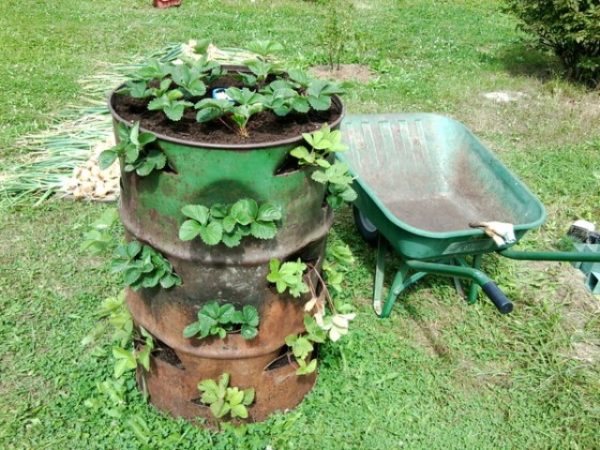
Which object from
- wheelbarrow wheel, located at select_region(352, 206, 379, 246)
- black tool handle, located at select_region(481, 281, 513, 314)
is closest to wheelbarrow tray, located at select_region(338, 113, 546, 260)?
wheelbarrow wheel, located at select_region(352, 206, 379, 246)

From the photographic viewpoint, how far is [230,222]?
1.86 m

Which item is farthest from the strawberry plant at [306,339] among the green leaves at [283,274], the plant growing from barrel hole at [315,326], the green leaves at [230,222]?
the green leaves at [230,222]

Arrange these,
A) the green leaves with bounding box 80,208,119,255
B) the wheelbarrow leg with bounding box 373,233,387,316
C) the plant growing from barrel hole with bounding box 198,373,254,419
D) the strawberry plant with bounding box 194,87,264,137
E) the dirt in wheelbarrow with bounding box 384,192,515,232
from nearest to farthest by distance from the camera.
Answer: the strawberry plant with bounding box 194,87,264,137 → the green leaves with bounding box 80,208,119,255 → the plant growing from barrel hole with bounding box 198,373,254,419 → the wheelbarrow leg with bounding box 373,233,387,316 → the dirt in wheelbarrow with bounding box 384,192,515,232

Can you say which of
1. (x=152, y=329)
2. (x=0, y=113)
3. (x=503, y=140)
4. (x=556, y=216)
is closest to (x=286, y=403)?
(x=152, y=329)

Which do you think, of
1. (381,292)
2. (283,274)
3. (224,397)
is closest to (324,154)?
(283,274)

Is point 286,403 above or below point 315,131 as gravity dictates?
below

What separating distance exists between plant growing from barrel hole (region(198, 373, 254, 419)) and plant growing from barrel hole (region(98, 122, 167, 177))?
0.97 meters

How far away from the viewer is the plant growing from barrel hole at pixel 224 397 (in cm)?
235

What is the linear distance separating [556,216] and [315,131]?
10.1 ft

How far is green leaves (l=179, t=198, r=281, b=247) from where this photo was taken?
6.07 ft

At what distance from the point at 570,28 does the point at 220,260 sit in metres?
5.83

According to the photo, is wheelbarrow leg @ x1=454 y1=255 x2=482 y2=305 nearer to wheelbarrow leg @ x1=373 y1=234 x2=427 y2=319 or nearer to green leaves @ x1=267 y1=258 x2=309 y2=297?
wheelbarrow leg @ x1=373 y1=234 x2=427 y2=319

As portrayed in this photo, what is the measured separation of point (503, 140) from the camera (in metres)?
5.53

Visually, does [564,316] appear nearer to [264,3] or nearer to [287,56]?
[287,56]
